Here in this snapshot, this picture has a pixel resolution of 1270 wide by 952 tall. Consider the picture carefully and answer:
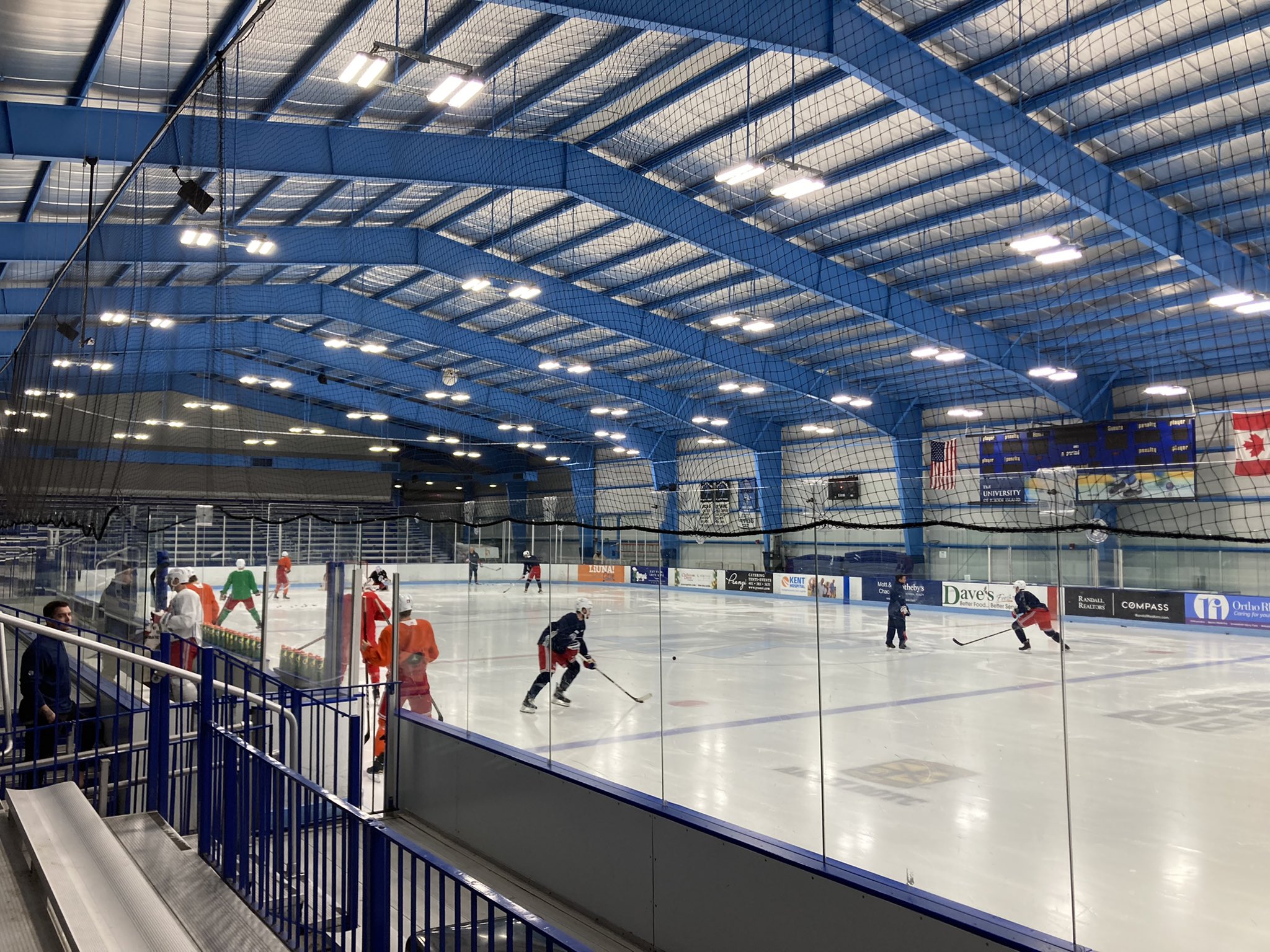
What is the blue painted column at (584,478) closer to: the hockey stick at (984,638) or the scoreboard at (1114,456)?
the scoreboard at (1114,456)

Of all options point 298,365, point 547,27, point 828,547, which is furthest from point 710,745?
point 298,365

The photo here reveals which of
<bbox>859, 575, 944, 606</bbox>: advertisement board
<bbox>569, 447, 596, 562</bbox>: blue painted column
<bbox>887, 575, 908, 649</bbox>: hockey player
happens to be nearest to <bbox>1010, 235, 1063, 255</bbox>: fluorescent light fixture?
<bbox>887, 575, 908, 649</bbox>: hockey player

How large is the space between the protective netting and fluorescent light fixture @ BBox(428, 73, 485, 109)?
5 cm

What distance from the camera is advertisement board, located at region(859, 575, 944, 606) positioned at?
74.0 ft

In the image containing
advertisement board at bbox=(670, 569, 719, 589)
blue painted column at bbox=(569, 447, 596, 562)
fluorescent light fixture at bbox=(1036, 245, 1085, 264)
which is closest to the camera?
fluorescent light fixture at bbox=(1036, 245, 1085, 264)

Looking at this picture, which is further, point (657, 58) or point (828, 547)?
point (828, 547)

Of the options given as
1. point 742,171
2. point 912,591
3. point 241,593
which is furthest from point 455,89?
point 912,591

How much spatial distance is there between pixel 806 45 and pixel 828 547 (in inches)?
880

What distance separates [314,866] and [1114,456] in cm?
2230

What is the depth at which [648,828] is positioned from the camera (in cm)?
552

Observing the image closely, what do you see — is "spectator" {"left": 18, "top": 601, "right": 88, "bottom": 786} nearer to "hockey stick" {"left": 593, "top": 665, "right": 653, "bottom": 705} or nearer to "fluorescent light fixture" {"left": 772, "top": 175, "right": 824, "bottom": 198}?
"hockey stick" {"left": 593, "top": 665, "right": 653, "bottom": 705}

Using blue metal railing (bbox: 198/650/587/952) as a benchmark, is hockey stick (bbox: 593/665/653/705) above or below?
below

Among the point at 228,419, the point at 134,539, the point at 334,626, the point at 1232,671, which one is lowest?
the point at 1232,671

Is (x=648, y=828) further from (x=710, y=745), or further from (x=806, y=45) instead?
(x=806, y=45)
